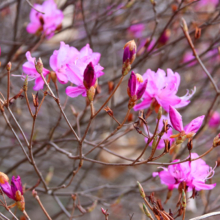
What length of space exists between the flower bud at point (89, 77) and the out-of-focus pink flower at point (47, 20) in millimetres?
1014

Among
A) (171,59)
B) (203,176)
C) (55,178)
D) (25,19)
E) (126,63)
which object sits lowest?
(55,178)

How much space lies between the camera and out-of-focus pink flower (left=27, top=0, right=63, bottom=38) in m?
2.03

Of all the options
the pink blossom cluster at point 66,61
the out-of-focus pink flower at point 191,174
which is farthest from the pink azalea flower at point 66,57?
the out-of-focus pink flower at point 191,174

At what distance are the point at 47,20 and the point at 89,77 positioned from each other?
110cm

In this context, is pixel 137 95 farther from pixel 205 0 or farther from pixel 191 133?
pixel 205 0

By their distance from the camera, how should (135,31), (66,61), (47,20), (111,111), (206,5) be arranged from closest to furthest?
1. (111,111)
2. (66,61)
3. (47,20)
4. (135,31)
5. (206,5)

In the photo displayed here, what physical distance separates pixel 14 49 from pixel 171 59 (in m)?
1.62

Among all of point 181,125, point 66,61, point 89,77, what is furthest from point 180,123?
point 66,61

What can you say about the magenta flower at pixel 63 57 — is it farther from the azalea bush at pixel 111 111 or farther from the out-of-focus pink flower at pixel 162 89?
the out-of-focus pink flower at pixel 162 89

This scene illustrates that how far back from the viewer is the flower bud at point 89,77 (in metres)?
1.09

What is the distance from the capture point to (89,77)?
111 cm

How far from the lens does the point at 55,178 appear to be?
3.73 meters

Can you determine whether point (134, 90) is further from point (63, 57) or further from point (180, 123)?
point (63, 57)

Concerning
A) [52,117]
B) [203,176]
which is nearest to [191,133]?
[203,176]
